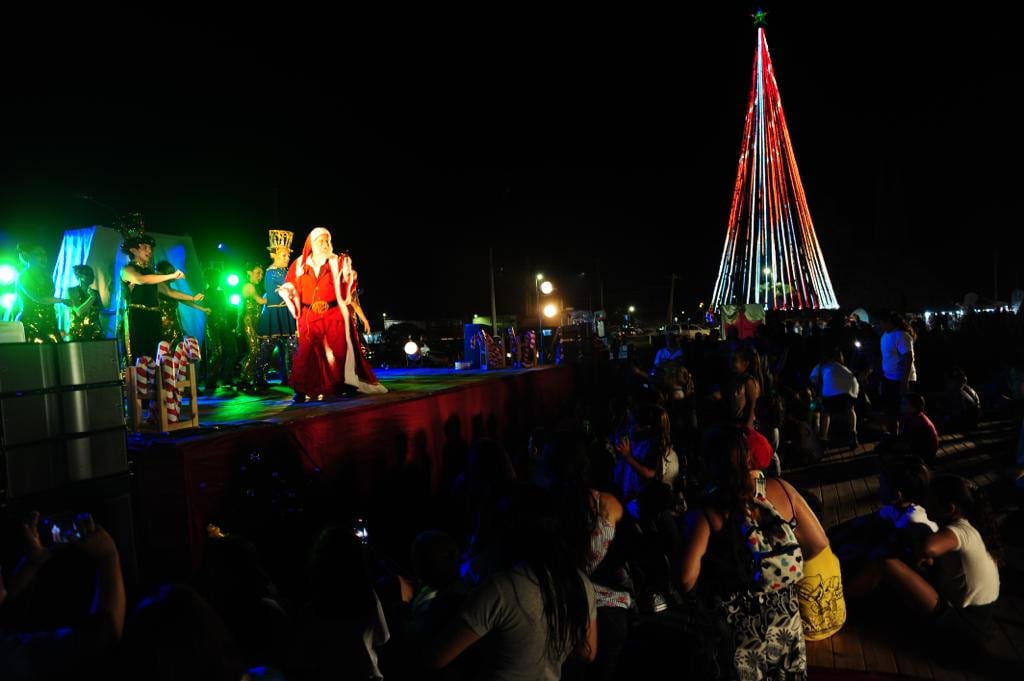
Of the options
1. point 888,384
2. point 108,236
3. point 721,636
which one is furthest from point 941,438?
point 108,236

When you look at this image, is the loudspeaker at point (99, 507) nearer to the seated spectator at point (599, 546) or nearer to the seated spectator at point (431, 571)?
the seated spectator at point (431, 571)

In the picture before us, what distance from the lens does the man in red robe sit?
7.80 m

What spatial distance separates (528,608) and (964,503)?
9.63ft

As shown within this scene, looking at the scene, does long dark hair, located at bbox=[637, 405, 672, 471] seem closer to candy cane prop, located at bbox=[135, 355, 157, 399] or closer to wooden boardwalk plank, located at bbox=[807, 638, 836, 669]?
wooden boardwalk plank, located at bbox=[807, 638, 836, 669]

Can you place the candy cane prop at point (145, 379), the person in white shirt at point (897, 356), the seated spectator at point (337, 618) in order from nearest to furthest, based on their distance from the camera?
the seated spectator at point (337, 618) → the candy cane prop at point (145, 379) → the person in white shirt at point (897, 356)

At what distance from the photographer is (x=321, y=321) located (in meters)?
7.86

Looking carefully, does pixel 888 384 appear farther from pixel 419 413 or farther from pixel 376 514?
pixel 376 514

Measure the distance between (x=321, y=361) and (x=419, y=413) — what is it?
157 cm

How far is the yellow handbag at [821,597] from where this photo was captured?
3584mm

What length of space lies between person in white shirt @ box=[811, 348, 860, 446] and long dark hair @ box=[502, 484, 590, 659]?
7924 millimetres

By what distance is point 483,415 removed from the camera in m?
8.84

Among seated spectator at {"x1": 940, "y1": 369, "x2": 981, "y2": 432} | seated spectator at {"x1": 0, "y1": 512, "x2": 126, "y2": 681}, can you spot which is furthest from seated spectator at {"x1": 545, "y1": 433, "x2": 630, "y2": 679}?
seated spectator at {"x1": 940, "y1": 369, "x2": 981, "y2": 432}

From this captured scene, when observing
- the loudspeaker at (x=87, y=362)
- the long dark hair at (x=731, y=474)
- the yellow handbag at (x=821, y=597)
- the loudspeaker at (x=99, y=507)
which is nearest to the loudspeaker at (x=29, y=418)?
the loudspeaker at (x=87, y=362)

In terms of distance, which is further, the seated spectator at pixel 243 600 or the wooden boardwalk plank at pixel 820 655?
the wooden boardwalk plank at pixel 820 655
